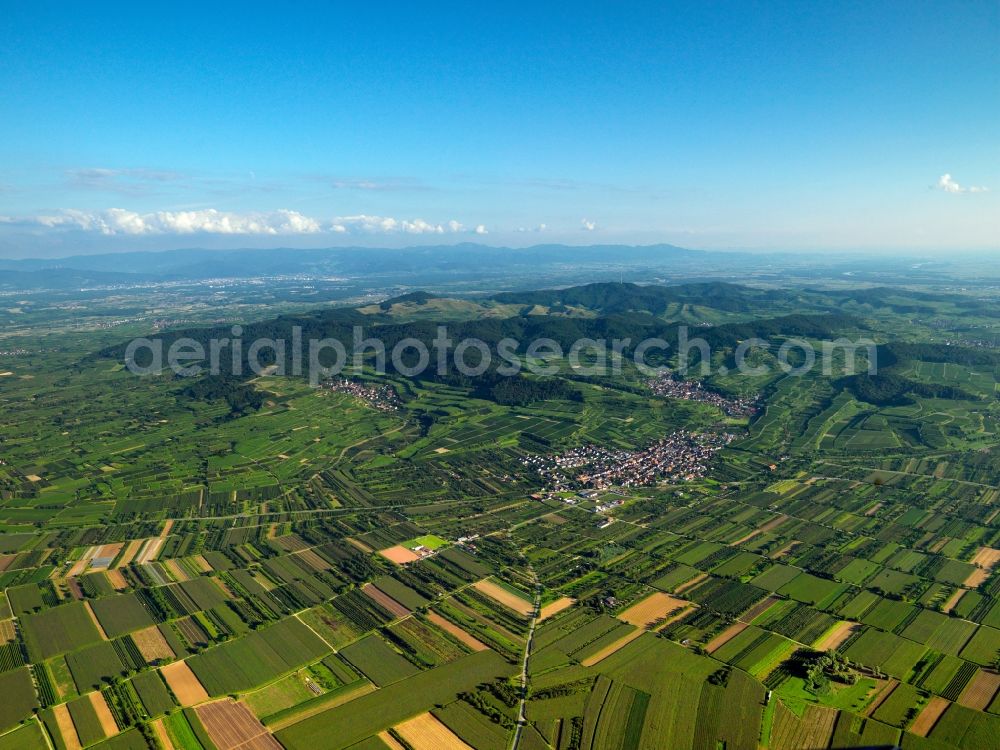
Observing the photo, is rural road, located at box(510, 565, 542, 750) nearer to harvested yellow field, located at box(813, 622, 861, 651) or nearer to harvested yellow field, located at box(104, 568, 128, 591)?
harvested yellow field, located at box(813, 622, 861, 651)

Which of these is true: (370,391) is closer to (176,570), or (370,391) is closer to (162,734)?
(176,570)

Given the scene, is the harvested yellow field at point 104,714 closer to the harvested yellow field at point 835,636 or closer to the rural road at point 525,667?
the rural road at point 525,667

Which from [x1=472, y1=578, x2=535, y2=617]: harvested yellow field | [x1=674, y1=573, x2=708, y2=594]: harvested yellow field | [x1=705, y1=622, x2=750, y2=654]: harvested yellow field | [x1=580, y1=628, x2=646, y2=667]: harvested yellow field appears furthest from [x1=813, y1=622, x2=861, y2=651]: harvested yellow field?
[x1=472, y1=578, x2=535, y2=617]: harvested yellow field

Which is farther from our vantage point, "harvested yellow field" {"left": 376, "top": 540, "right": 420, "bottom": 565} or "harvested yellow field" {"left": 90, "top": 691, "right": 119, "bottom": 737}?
"harvested yellow field" {"left": 376, "top": 540, "right": 420, "bottom": 565}

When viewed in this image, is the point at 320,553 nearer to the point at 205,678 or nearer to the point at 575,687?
the point at 205,678

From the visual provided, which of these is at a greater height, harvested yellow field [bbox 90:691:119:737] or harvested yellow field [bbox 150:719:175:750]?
harvested yellow field [bbox 90:691:119:737]
